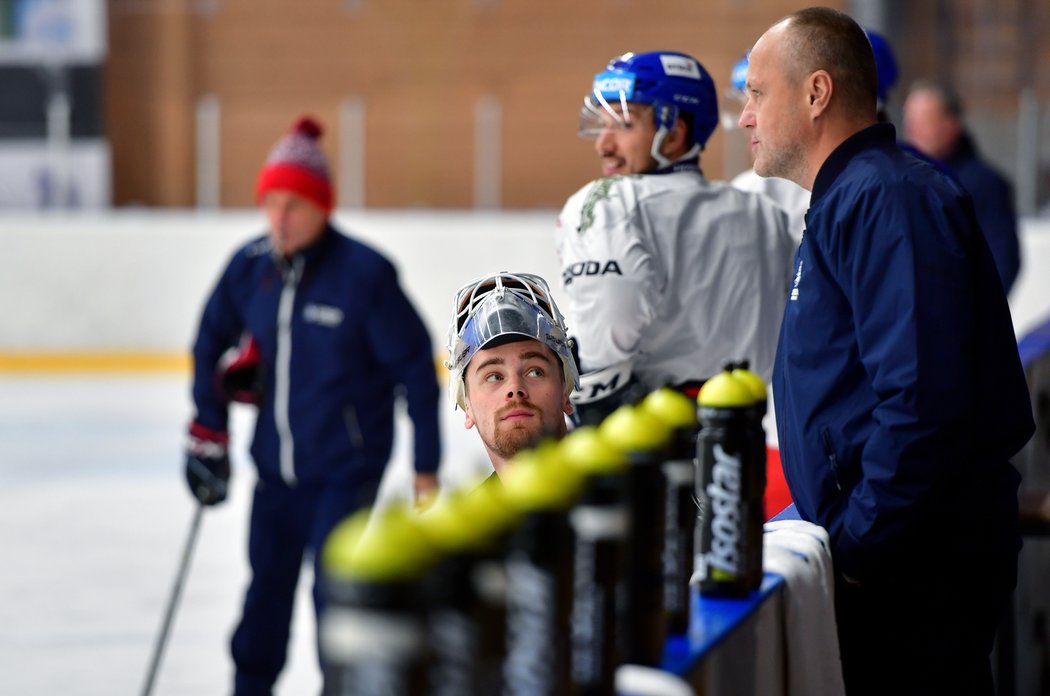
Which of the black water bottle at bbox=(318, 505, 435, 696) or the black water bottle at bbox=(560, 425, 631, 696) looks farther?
the black water bottle at bbox=(560, 425, 631, 696)

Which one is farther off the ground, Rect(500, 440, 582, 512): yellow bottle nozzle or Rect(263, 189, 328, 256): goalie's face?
Rect(500, 440, 582, 512): yellow bottle nozzle

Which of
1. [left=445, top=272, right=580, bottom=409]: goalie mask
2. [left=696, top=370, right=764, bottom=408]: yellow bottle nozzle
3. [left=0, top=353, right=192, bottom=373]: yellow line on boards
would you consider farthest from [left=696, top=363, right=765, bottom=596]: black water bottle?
[left=0, top=353, right=192, bottom=373]: yellow line on boards

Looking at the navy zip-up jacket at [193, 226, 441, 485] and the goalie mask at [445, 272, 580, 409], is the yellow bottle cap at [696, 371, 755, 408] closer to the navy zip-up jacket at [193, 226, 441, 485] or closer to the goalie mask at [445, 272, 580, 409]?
the goalie mask at [445, 272, 580, 409]

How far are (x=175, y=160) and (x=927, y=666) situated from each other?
538 inches

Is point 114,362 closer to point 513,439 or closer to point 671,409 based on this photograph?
point 513,439

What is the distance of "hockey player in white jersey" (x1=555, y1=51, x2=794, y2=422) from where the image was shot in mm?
3406

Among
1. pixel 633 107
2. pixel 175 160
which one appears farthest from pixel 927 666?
pixel 175 160

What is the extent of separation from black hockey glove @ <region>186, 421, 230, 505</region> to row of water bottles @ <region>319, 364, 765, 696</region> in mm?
2885

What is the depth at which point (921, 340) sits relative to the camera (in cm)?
221

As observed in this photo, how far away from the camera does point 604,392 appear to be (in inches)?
138

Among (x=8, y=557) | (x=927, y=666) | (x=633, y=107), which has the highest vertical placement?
(x=633, y=107)

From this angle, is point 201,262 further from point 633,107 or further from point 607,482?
point 607,482

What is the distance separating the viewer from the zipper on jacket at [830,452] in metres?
2.33

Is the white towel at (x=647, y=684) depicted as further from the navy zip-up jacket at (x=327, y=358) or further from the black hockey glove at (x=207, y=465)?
the black hockey glove at (x=207, y=465)
